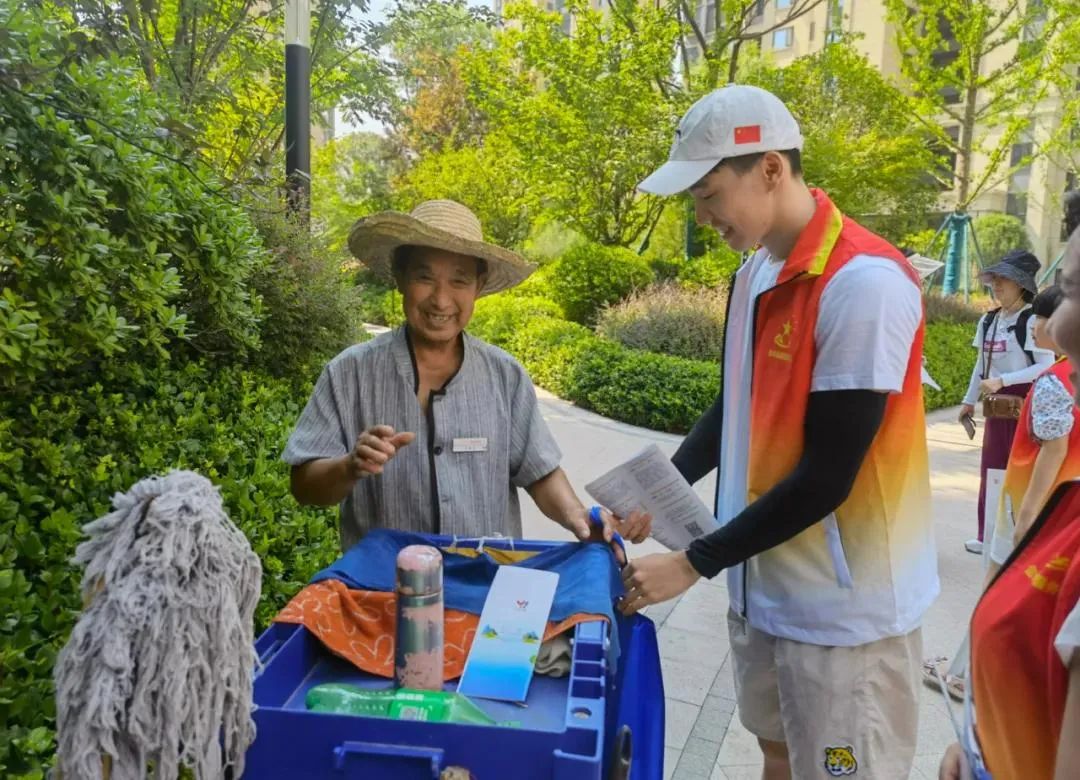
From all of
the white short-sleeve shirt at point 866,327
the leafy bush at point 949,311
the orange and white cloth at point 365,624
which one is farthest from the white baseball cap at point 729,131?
the leafy bush at point 949,311

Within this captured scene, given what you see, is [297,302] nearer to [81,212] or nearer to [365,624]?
[81,212]

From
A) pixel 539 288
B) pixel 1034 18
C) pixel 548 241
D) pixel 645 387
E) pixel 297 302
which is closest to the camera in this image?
pixel 297 302

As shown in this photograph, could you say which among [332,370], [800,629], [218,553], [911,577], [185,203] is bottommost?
[800,629]

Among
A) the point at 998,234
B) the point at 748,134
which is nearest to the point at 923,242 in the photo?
the point at 998,234

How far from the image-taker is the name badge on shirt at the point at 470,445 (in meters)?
2.03

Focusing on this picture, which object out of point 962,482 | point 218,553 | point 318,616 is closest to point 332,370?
point 318,616

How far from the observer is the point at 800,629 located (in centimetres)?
179

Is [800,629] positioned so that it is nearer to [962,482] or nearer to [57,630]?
[57,630]

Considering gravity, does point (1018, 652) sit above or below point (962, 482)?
above

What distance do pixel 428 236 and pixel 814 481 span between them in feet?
3.61

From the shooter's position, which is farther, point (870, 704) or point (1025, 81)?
point (1025, 81)

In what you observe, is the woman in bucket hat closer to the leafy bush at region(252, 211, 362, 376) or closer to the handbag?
the handbag

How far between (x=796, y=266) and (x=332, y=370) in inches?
46.3

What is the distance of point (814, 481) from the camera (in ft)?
5.34
